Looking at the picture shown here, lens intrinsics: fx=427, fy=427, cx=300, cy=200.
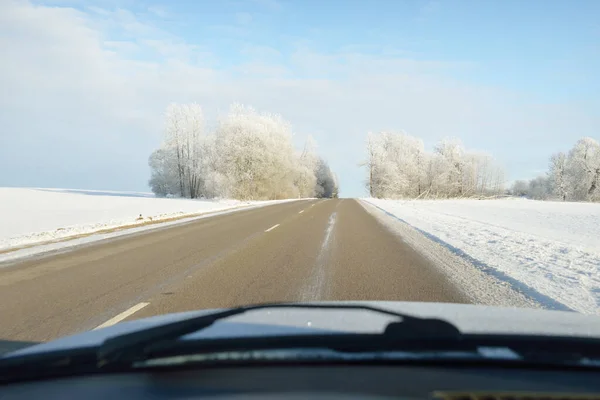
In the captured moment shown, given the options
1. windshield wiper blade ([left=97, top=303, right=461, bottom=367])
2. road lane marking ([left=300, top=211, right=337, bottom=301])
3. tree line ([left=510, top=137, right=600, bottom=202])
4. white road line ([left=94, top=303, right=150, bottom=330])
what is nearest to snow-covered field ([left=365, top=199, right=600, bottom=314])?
road lane marking ([left=300, top=211, right=337, bottom=301])

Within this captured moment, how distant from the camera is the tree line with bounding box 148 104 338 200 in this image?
48.1 m

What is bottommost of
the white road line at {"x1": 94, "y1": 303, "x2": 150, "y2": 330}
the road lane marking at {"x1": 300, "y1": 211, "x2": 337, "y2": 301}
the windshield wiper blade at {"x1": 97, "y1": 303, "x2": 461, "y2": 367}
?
the road lane marking at {"x1": 300, "y1": 211, "x2": 337, "y2": 301}

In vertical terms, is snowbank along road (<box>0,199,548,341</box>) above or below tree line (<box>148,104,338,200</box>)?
below

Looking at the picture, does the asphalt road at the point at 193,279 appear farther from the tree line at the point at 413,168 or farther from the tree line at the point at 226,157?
the tree line at the point at 413,168

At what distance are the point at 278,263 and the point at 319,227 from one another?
6.99m

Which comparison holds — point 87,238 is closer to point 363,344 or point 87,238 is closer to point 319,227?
point 319,227

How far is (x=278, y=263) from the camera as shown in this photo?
7.79 m

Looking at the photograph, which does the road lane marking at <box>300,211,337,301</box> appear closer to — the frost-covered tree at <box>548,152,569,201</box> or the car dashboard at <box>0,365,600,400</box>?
the car dashboard at <box>0,365,600,400</box>

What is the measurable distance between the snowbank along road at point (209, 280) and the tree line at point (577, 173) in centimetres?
5883

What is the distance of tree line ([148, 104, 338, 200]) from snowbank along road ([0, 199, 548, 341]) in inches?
1493

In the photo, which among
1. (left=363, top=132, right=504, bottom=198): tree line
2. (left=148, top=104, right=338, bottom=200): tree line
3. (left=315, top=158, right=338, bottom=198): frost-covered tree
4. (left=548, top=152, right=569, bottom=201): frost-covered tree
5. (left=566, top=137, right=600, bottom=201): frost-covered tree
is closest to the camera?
(left=148, top=104, right=338, bottom=200): tree line

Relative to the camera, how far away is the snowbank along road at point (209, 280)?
4918 mm

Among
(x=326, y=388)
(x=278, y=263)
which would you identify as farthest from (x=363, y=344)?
(x=278, y=263)

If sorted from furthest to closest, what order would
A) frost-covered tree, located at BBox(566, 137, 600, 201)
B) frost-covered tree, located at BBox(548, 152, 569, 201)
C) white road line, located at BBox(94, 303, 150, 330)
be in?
frost-covered tree, located at BBox(548, 152, 569, 201)
frost-covered tree, located at BBox(566, 137, 600, 201)
white road line, located at BBox(94, 303, 150, 330)
